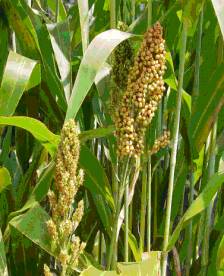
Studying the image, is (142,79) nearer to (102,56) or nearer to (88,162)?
(102,56)

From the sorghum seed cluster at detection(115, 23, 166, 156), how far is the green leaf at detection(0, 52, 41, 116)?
0.65ft

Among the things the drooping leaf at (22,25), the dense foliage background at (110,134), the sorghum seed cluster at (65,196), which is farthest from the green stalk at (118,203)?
the drooping leaf at (22,25)

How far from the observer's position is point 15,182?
1321mm

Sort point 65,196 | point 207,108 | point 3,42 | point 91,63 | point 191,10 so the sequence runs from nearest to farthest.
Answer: point 65,196 → point 91,63 → point 191,10 → point 207,108 → point 3,42

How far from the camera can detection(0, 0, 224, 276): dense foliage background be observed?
91cm

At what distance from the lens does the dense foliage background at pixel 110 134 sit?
91 cm

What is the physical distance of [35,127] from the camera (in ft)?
2.96

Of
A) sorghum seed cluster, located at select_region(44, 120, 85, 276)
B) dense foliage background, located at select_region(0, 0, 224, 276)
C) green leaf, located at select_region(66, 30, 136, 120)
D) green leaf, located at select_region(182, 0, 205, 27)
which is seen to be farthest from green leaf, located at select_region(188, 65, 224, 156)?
sorghum seed cluster, located at select_region(44, 120, 85, 276)

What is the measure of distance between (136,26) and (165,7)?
15cm

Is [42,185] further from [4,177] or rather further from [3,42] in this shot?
[3,42]

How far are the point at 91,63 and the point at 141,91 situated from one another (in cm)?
9

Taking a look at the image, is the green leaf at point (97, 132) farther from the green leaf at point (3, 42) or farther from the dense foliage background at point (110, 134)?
the green leaf at point (3, 42)

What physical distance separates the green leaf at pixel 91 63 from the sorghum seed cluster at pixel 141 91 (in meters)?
0.05

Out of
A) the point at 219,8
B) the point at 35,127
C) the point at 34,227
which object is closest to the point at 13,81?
the point at 35,127
